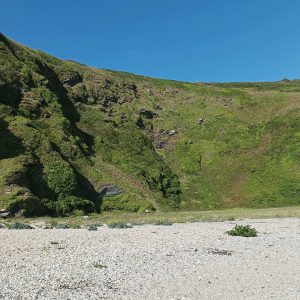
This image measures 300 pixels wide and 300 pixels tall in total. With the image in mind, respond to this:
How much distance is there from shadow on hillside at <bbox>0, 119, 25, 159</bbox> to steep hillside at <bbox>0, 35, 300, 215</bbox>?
0.14 metres

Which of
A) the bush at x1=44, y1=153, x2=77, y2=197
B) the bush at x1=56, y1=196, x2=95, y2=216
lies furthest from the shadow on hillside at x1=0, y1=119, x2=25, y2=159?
the bush at x1=56, y1=196, x2=95, y2=216

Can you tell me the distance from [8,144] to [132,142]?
32.1 metres

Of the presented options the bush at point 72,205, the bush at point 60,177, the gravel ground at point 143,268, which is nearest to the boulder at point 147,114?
the bush at point 60,177

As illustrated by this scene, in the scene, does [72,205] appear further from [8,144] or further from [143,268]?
[143,268]

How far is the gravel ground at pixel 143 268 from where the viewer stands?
14047mm

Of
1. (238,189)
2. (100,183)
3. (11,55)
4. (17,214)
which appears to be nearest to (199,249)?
(17,214)

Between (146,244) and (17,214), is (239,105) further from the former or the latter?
(146,244)

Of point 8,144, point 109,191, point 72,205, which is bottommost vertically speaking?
point 72,205

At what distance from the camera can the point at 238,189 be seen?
77812mm

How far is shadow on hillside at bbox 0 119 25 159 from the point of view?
54.0 m

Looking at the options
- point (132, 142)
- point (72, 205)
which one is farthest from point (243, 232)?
point (132, 142)

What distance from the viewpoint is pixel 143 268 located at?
17875 millimetres

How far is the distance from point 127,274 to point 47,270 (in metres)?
3.13

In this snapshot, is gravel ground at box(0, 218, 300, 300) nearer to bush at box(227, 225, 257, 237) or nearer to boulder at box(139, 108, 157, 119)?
bush at box(227, 225, 257, 237)
